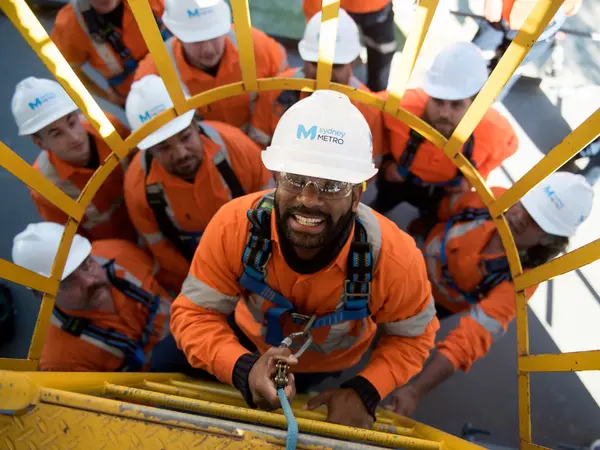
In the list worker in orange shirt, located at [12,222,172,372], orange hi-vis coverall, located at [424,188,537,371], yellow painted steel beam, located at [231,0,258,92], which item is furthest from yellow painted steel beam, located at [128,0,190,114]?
orange hi-vis coverall, located at [424,188,537,371]

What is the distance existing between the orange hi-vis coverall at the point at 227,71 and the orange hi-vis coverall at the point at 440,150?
1.16 metres

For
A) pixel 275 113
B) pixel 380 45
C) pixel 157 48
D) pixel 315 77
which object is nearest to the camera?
pixel 157 48

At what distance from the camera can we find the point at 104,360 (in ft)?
10.4

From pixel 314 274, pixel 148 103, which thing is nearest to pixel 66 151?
pixel 148 103

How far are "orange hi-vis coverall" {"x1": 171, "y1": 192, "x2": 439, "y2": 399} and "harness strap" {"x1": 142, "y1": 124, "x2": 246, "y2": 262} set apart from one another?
1.04 metres

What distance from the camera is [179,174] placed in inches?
131

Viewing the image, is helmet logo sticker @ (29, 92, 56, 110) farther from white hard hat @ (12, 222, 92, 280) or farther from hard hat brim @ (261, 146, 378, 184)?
hard hat brim @ (261, 146, 378, 184)

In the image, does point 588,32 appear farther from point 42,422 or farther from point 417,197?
point 42,422

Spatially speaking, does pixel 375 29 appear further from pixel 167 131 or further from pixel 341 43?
pixel 167 131

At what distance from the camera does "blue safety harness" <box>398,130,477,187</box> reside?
358cm

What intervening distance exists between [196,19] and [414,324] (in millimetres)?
2810

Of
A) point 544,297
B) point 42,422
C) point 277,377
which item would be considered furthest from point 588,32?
point 42,422

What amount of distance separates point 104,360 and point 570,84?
5.67 meters

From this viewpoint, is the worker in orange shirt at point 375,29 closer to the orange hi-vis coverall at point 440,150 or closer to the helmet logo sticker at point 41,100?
the orange hi-vis coverall at point 440,150
